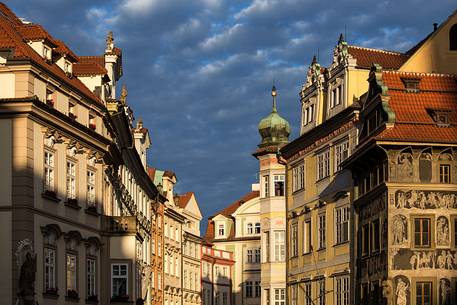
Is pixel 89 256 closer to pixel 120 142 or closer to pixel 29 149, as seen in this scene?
pixel 29 149

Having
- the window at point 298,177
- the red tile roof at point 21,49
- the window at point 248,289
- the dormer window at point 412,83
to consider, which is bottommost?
the window at point 248,289

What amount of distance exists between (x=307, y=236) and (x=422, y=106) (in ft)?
48.8

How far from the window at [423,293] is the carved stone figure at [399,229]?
2.03 metres

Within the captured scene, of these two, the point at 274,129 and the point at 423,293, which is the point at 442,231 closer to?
the point at 423,293

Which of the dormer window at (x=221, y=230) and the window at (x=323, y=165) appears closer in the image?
the window at (x=323, y=165)

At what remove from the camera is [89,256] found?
5416 centimetres

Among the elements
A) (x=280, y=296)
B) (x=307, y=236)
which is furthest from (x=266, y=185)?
(x=307, y=236)

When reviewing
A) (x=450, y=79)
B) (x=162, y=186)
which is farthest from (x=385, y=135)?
(x=162, y=186)

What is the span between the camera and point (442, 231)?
49.9 m

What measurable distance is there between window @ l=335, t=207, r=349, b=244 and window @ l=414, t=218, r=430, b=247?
26.8 ft

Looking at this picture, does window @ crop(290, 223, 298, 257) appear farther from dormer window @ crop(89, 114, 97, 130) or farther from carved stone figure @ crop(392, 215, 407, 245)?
carved stone figure @ crop(392, 215, 407, 245)

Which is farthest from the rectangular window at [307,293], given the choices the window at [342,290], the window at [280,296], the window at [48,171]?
the window at [48,171]

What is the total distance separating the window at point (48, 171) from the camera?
4891 cm

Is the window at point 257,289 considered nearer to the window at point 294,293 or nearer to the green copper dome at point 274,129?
the green copper dome at point 274,129
